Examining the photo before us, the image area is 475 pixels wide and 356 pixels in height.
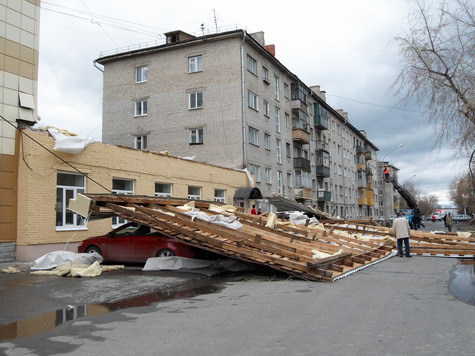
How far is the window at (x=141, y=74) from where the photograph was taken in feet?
107

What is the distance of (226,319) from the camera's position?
6348mm

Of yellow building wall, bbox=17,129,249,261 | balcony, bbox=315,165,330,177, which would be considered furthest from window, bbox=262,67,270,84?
balcony, bbox=315,165,330,177

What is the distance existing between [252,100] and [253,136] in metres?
2.64

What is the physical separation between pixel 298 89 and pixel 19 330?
3641 centimetres

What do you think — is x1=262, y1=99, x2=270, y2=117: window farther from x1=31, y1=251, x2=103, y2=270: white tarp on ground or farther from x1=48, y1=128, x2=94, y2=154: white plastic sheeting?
x1=31, y1=251, x2=103, y2=270: white tarp on ground

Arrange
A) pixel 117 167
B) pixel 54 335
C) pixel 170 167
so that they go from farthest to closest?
pixel 170 167, pixel 117 167, pixel 54 335

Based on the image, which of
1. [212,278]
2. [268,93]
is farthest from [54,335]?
[268,93]

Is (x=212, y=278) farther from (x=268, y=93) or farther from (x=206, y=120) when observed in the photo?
(x=268, y=93)

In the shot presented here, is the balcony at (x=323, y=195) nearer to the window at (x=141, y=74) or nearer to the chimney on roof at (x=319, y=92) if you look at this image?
the chimney on roof at (x=319, y=92)

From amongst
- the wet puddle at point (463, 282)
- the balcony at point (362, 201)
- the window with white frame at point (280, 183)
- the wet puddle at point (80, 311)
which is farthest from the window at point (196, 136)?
the balcony at point (362, 201)

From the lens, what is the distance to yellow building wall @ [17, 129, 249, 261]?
44.8 feet

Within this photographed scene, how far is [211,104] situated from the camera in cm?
3044

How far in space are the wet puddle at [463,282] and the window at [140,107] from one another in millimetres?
24954

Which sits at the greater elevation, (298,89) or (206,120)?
(298,89)
